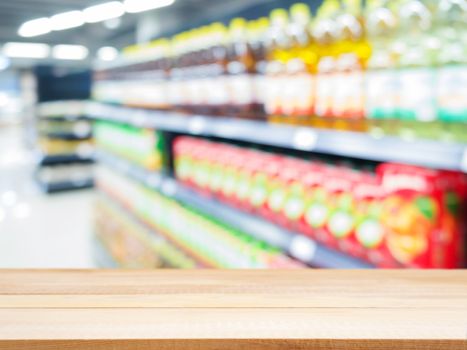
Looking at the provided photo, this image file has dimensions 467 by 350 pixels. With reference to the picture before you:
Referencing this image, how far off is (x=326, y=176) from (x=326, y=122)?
170 mm

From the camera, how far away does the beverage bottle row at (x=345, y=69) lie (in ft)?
4.18

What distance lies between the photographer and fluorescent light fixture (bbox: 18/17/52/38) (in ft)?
41.8

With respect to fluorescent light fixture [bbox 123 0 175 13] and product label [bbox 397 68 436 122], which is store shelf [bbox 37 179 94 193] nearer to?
fluorescent light fixture [bbox 123 0 175 13]

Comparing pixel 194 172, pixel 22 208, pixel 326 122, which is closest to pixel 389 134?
pixel 326 122

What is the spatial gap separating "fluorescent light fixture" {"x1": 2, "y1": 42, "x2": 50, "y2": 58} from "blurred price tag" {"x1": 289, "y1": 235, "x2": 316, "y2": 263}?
1828 centimetres

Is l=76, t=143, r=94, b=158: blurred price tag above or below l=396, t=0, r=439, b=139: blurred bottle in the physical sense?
below

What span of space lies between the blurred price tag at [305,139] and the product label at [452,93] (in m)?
0.38

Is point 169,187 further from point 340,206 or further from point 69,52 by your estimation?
point 69,52

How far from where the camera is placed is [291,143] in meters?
1.63

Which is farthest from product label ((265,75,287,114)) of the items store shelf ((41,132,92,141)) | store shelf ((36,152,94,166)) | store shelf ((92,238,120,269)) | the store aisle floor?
store shelf ((41,132,92,141))

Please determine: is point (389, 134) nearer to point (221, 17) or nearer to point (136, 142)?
point (221, 17)

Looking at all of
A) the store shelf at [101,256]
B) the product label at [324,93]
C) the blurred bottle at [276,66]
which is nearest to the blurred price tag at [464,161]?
the product label at [324,93]

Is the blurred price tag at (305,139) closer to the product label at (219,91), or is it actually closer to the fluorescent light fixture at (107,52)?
the product label at (219,91)

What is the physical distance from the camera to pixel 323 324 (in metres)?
0.59
